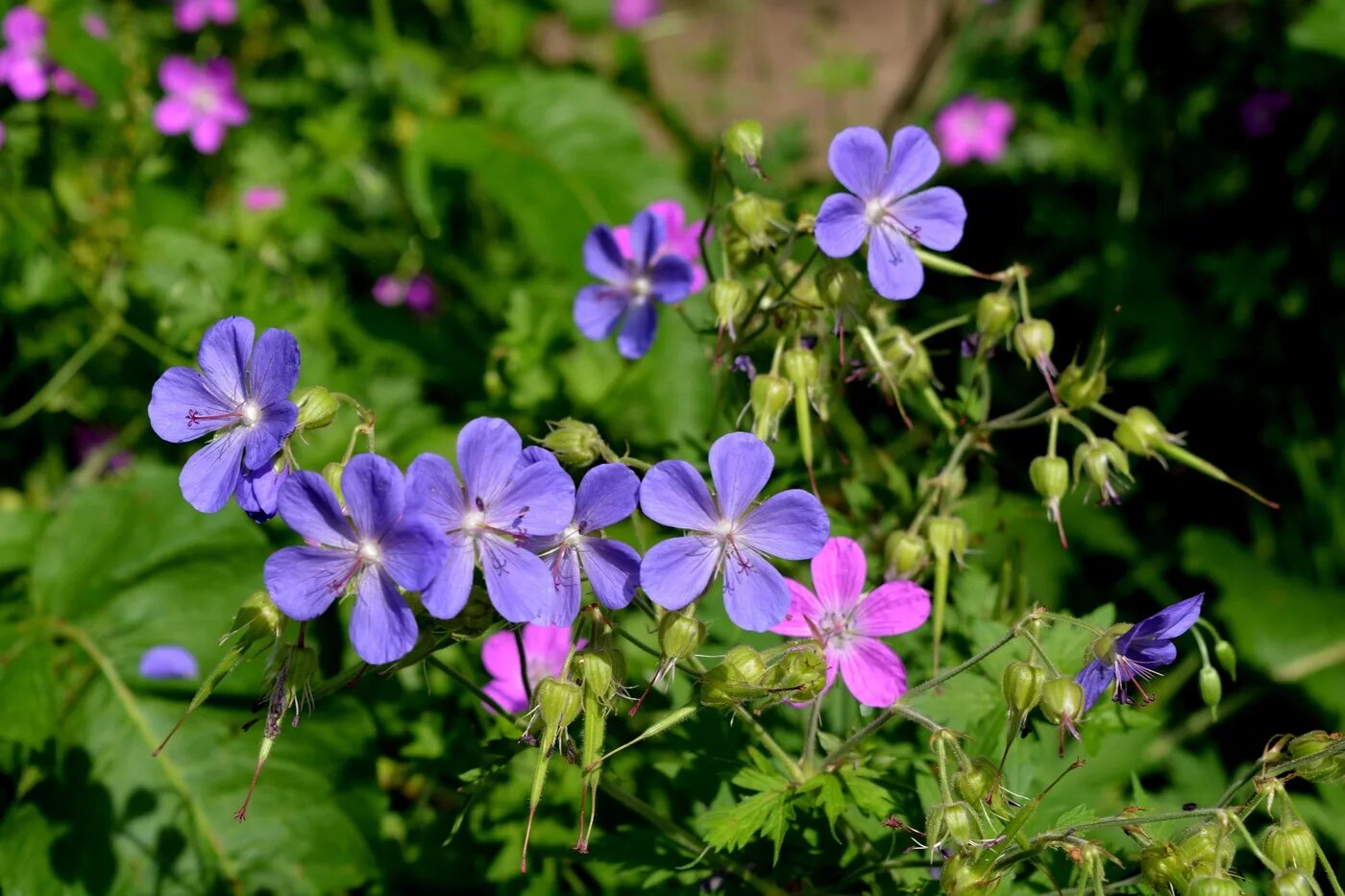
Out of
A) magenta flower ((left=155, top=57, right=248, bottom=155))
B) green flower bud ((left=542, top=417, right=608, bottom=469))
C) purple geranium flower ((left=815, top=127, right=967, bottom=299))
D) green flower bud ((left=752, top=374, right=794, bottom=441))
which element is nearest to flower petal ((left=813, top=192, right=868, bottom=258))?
purple geranium flower ((left=815, top=127, right=967, bottom=299))

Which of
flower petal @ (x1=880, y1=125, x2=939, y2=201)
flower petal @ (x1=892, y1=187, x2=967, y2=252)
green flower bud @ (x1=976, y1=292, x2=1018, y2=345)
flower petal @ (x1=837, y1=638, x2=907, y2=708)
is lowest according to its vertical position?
flower petal @ (x1=837, y1=638, x2=907, y2=708)

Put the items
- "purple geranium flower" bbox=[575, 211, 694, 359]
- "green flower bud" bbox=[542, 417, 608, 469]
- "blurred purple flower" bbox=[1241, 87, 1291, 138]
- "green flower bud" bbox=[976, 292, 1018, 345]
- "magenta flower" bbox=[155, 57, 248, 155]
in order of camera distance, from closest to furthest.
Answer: "green flower bud" bbox=[542, 417, 608, 469], "green flower bud" bbox=[976, 292, 1018, 345], "purple geranium flower" bbox=[575, 211, 694, 359], "blurred purple flower" bbox=[1241, 87, 1291, 138], "magenta flower" bbox=[155, 57, 248, 155]

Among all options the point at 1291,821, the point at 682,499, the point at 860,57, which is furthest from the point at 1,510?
the point at 860,57

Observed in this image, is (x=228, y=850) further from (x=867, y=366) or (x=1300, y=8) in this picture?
(x=1300, y=8)

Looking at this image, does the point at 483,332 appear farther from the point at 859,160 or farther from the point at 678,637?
the point at 678,637

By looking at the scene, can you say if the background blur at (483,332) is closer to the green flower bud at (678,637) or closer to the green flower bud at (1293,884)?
the green flower bud at (678,637)

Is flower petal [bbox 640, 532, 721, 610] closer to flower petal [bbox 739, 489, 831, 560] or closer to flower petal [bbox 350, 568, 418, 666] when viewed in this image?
flower petal [bbox 739, 489, 831, 560]
